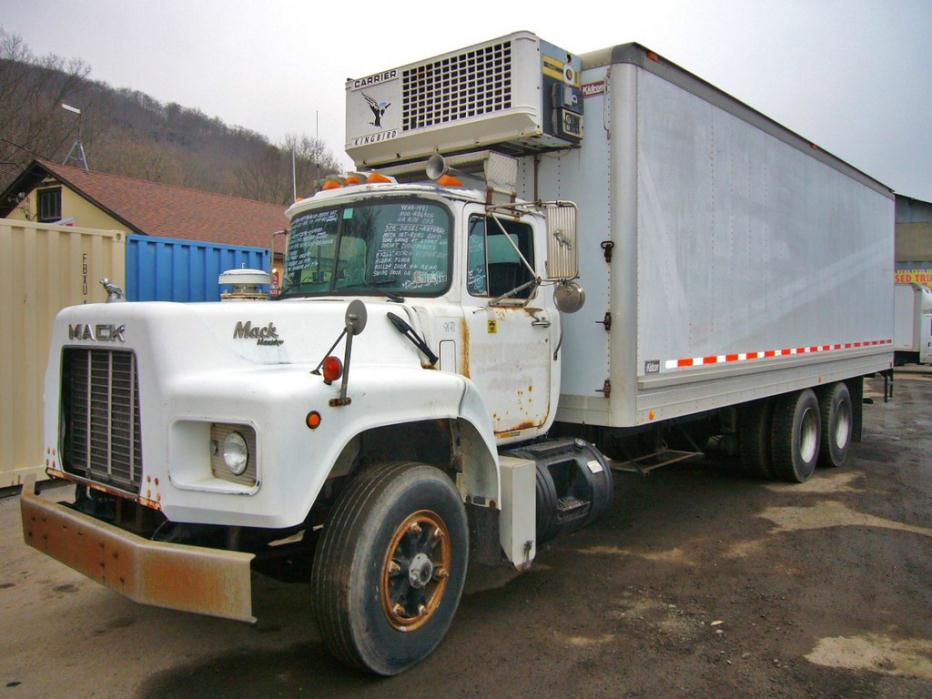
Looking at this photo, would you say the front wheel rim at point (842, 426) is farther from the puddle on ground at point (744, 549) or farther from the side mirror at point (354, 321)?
the side mirror at point (354, 321)

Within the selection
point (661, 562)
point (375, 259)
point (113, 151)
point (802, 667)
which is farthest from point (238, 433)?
point (113, 151)

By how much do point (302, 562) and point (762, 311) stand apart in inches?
194

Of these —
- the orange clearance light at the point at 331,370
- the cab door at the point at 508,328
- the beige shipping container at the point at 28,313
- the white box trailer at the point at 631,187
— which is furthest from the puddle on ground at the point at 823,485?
the beige shipping container at the point at 28,313

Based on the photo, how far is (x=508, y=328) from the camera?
4.51 meters

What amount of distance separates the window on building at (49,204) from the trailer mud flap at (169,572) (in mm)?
23585

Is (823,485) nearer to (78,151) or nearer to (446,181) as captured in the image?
(446,181)

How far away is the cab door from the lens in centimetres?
433

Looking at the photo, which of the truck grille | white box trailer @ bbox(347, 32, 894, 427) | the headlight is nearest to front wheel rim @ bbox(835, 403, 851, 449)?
white box trailer @ bbox(347, 32, 894, 427)

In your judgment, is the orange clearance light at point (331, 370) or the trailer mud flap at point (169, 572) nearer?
the trailer mud flap at point (169, 572)

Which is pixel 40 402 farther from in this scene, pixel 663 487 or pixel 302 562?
pixel 663 487

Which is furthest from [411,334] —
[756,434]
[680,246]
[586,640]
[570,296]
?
[756,434]

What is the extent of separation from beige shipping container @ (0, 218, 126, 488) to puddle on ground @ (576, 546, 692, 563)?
5.52 meters

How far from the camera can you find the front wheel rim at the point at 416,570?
3428 millimetres

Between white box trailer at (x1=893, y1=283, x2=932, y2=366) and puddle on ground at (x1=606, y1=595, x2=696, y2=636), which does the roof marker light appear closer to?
puddle on ground at (x1=606, y1=595, x2=696, y2=636)
